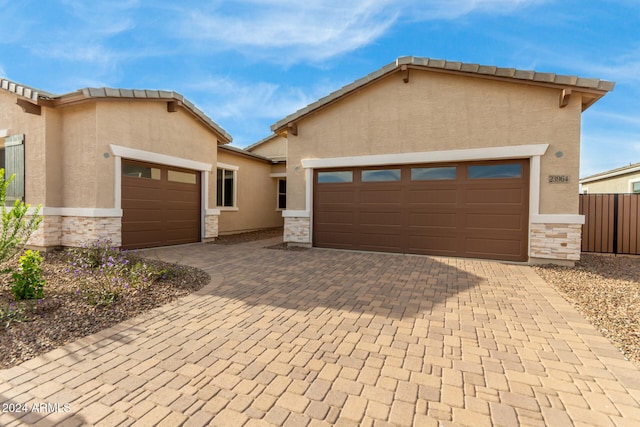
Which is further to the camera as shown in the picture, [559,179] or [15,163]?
[15,163]

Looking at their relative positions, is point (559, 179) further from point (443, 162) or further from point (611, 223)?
point (611, 223)

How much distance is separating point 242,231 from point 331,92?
27.1ft

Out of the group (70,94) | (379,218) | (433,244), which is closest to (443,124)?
(379,218)

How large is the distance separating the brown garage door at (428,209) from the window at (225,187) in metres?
5.34

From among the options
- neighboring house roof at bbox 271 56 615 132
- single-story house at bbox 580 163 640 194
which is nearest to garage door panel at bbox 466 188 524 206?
neighboring house roof at bbox 271 56 615 132

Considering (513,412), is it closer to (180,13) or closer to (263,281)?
(263,281)

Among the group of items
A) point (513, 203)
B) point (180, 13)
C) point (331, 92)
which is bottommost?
point (513, 203)

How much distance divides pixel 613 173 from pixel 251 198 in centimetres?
1947

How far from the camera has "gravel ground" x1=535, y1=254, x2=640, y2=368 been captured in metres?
3.54

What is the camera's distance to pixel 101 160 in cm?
808

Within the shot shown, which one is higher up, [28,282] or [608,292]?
[28,282]

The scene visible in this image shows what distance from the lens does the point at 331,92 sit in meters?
9.30

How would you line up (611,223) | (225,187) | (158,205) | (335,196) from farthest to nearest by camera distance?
(225,187) → (335,196) → (158,205) → (611,223)

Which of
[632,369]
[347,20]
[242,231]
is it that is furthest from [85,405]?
[242,231]
